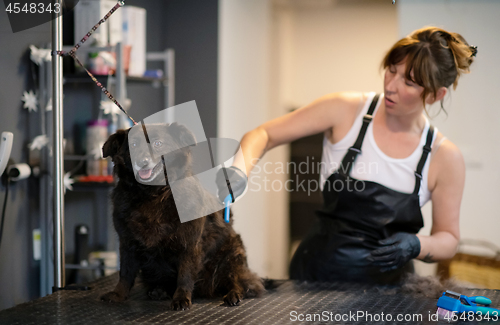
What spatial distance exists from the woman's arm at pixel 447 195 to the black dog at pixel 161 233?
648mm

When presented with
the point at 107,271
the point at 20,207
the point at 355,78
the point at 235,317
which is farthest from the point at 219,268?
the point at 355,78

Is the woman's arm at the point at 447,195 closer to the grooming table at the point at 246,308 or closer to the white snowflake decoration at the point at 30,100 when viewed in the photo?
the grooming table at the point at 246,308

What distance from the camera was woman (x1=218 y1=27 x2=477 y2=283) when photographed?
1282 mm

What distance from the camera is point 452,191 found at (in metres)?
1.37

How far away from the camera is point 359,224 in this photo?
140cm

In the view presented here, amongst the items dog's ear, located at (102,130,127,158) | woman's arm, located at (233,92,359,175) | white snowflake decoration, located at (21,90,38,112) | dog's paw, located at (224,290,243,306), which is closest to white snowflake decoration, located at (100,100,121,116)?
white snowflake decoration, located at (21,90,38,112)

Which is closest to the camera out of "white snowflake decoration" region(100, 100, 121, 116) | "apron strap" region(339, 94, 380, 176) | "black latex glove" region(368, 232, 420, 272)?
"black latex glove" region(368, 232, 420, 272)

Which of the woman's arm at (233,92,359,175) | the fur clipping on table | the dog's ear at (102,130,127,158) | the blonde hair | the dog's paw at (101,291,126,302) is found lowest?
the fur clipping on table

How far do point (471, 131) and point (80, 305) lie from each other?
101 inches

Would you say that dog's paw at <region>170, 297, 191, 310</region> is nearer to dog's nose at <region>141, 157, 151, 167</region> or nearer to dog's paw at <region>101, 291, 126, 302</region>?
dog's paw at <region>101, 291, 126, 302</region>

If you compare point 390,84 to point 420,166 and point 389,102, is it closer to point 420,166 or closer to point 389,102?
point 389,102

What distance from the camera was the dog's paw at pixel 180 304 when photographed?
3.08 ft

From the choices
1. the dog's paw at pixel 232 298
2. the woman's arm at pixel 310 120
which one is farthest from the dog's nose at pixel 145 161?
the woman's arm at pixel 310 120

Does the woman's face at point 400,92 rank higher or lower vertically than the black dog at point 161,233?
higher
